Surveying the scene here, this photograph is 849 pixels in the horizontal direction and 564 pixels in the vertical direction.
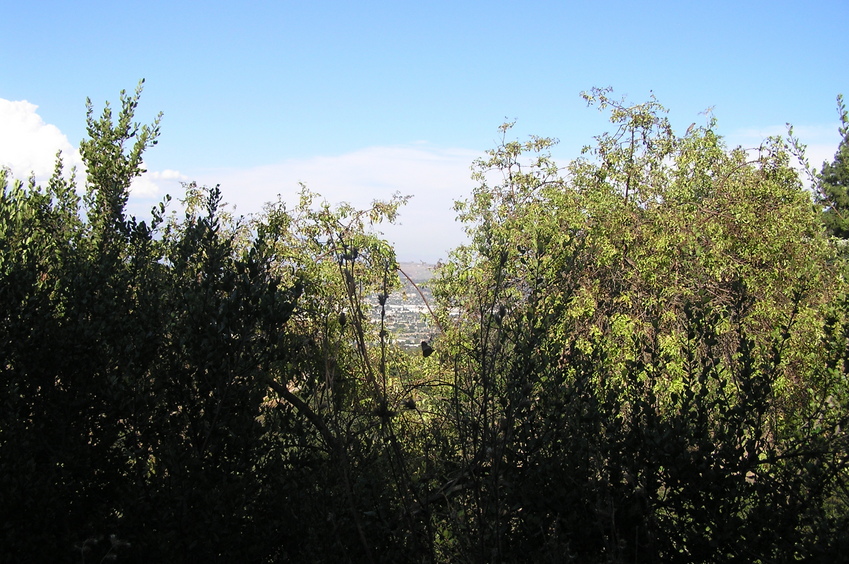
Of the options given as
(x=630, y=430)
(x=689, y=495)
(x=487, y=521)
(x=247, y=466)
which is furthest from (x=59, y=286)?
(x=689, y=495)

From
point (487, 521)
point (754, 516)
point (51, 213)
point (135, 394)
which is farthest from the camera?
point (51, 213)

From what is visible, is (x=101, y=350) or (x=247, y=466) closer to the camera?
(x=247, y=466)

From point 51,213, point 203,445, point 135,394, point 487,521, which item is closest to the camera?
point 487,521

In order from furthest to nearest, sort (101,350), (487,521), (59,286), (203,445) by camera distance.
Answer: (59,286) → (101,350) → (203,445) → (487,521)

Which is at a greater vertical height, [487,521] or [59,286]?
[59,286]

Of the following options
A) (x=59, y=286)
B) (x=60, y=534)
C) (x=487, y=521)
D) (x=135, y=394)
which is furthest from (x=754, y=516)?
(x=59, y=286)

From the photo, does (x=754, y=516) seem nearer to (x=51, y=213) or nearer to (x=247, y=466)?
(x=247, y=466)

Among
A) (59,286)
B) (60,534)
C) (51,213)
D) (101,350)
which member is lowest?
(60,534)

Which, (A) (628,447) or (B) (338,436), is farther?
(A) (628,447)

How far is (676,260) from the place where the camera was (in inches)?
382

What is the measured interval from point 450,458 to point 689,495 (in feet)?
3.80

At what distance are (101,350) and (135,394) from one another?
0.41 metres

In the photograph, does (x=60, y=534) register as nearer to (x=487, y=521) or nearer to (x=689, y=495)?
(x=487, y=521)

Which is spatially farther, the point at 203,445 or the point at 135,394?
the point at 135,394
